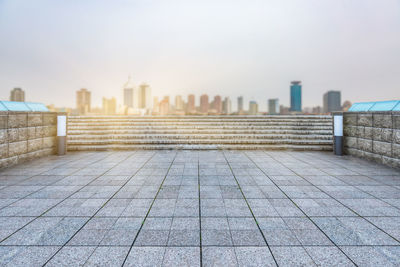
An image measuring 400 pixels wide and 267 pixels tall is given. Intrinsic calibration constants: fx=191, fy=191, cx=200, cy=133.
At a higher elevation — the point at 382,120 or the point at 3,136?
the point at 382,120

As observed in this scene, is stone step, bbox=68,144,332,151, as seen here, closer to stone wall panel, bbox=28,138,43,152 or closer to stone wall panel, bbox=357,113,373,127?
stone wall panel, bbox=28,138,43,152

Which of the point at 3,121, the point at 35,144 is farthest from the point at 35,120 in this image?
the point at 3,121

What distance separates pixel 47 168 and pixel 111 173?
8.12 ft

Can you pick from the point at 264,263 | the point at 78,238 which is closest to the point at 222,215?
the point at 264,263

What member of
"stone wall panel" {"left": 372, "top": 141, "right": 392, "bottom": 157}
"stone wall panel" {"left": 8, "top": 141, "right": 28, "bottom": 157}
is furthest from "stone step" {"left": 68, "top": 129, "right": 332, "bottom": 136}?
"stone wall panel" {"left": 8, "top": 141, "right": 28, "bottom": 157}

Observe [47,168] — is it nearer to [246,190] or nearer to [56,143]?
[56,143]

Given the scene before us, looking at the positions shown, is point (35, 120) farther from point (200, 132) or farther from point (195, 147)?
point (200, 132)

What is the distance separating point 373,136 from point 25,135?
1370 cm

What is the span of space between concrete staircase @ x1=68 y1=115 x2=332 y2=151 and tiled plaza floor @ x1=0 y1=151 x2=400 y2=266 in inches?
153

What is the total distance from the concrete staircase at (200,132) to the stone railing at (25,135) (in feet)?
4.14

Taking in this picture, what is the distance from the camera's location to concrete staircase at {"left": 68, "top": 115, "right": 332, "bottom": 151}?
10156 mm

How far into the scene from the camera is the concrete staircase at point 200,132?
10.2 metres

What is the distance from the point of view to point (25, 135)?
297 inches

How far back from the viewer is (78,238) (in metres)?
2.91
